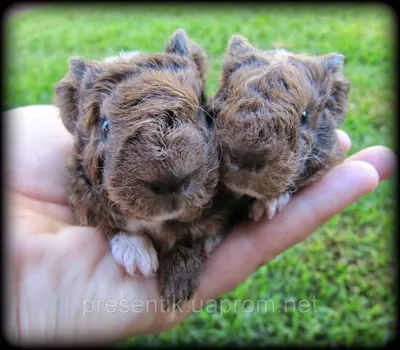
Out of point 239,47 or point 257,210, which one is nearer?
point 257,210

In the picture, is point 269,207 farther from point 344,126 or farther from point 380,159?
point 344,126

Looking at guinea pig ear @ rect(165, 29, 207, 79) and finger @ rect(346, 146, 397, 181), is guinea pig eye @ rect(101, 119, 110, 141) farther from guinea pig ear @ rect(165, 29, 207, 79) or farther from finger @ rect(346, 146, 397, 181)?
finger @ rect(346, 146, 397, 181)

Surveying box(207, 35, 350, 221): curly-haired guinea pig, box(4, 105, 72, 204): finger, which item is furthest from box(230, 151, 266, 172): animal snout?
box(4, 105, 72, 204): finger

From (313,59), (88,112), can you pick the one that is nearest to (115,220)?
(88,112)

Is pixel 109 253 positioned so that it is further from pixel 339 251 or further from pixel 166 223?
pixel 339 251

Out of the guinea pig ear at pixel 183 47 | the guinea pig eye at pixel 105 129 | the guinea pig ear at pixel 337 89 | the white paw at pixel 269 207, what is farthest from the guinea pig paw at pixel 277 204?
the guinea pig eye at pixel 105 129

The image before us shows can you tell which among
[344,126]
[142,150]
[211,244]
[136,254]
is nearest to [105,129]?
[142,150]

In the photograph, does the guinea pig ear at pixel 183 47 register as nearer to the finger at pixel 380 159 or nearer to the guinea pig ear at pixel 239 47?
the guinea pig ear at pixel 239 47
